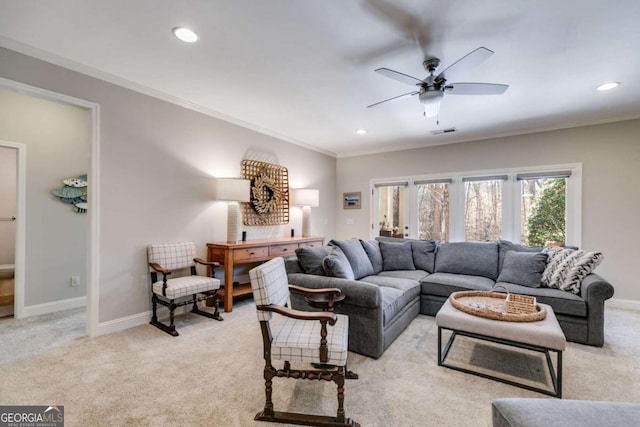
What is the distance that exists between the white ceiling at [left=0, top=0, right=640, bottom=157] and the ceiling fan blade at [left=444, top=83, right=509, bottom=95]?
257 mm

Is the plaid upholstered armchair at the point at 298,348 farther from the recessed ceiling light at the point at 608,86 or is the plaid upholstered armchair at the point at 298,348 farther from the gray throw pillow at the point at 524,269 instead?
the recessed ceiling light at the point at 608,86

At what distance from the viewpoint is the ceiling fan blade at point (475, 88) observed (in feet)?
7.97

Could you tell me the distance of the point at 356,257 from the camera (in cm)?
351

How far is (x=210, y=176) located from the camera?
13.0 ft

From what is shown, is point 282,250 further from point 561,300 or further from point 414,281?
point 561,300

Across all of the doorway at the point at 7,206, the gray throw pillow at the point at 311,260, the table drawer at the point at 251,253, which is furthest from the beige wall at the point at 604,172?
the doorway at the point at 7,206

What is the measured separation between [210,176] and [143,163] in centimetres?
86

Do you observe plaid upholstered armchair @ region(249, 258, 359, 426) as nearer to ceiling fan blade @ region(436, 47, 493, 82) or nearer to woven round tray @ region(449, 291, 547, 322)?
woven round tray @ region(449, 291, 547, 322)

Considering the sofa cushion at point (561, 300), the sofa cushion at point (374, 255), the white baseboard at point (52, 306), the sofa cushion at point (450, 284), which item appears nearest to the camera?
the sofa cushion at point (561, 300)

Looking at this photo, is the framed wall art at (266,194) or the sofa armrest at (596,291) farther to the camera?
the framed wall art at (266,194)

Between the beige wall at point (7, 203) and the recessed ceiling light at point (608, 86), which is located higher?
the recessed ceiling light at point (608, 86)

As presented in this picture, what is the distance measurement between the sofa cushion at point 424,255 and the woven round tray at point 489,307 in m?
1.31

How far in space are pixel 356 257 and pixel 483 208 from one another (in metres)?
2.78

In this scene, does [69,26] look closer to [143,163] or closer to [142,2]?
[142,2]
